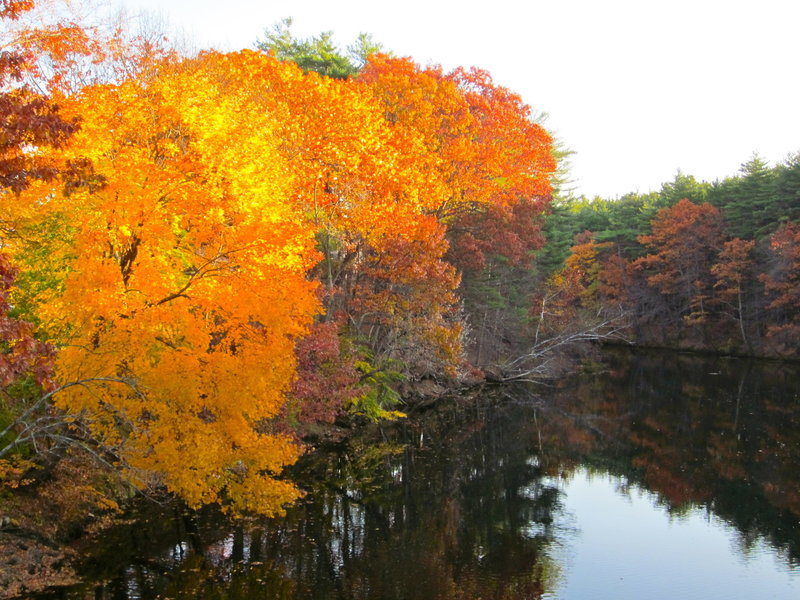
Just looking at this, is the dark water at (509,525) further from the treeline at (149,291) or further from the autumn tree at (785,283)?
the autumn tree at (785,283)

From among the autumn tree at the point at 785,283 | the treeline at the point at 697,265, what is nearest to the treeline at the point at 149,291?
the treeline at the point at 697,265

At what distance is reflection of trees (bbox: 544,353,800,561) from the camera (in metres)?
18.1

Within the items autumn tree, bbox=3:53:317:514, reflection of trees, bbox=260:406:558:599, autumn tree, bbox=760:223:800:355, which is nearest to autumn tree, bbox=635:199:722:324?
autumn tree, bbox=760:223:800:355

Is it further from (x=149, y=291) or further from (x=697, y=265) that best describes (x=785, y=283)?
(x=149, y=291)

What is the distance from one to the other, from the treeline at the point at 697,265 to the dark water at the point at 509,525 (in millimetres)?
19345

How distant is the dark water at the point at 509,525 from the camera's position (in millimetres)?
12969

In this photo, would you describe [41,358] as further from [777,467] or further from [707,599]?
[777,467]

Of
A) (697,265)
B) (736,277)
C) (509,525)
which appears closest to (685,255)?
(697,265)

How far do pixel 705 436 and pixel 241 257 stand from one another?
18.8m

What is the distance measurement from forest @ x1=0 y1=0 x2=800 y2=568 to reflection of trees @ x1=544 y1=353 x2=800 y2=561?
226 inches

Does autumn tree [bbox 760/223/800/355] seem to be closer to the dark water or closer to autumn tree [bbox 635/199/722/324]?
autumn tree [bbox 635/199/722/324]

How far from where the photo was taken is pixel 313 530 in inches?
617

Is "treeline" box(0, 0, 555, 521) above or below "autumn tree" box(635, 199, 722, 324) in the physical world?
below

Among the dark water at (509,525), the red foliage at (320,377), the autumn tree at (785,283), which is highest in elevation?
the autumn tree at (785,283)
